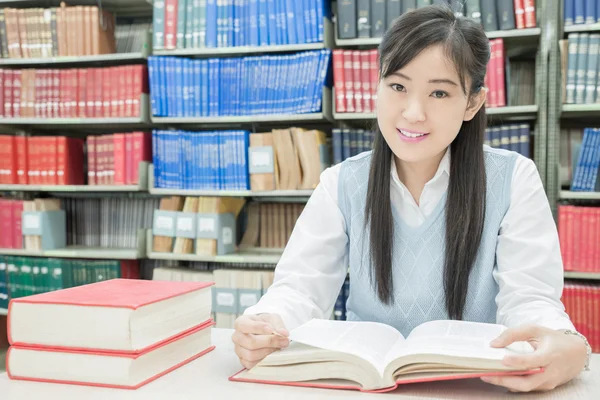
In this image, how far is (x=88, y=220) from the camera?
3262mm

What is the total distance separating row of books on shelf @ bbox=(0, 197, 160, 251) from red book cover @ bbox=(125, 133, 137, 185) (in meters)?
0.28

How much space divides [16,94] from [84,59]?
450 millimetres

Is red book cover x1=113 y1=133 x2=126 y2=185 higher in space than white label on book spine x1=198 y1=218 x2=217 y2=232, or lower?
higher

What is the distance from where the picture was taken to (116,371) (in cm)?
74

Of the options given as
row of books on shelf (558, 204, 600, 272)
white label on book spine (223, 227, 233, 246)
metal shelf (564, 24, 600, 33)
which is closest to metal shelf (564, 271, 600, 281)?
row of books on shelf (558, 204, 600, 272)

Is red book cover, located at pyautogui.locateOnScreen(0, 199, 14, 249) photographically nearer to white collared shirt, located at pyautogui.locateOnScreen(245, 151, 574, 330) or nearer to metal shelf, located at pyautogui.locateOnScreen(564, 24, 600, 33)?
white collared shirt, located at pyautogui.locateOnScreen(245, 151, 574, 330)

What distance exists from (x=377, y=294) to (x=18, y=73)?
261 centimetres

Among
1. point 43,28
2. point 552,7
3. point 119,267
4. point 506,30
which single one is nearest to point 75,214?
point 119,267

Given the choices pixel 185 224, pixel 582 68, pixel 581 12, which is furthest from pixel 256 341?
pixel 581 12

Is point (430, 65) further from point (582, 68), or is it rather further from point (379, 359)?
point (582, 68)

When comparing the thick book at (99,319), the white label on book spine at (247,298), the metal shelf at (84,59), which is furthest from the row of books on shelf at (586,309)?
the metal shelf at (84,59)

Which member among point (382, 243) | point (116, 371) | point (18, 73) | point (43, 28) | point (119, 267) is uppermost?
point (43, 28)

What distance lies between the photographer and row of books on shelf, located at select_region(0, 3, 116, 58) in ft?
9.61

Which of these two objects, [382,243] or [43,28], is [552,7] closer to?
[382,243]
